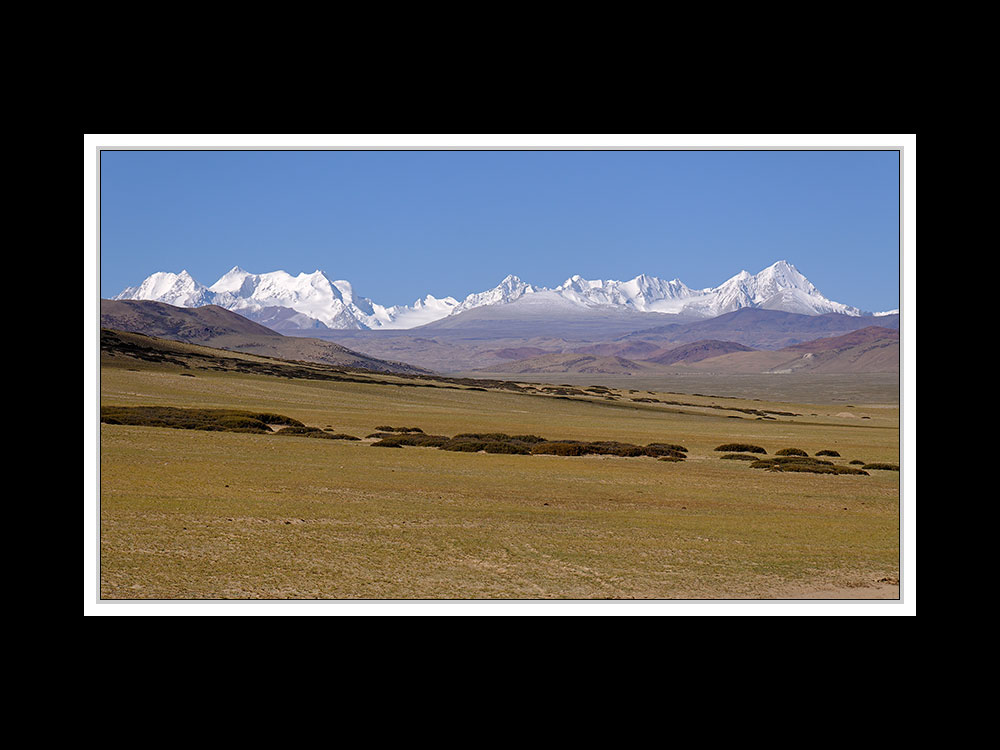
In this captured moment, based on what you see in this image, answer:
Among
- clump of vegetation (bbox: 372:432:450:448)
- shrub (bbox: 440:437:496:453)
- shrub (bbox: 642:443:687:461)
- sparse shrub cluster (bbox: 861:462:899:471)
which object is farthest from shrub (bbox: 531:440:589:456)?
sparse shrub cluster (bbox: 861:462:899:471)

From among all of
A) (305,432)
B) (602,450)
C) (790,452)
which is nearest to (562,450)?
(602,450)

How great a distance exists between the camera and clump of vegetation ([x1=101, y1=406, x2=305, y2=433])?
1214 inches

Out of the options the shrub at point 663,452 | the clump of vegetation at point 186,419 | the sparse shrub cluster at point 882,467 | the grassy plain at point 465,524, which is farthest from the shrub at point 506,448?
the sparse shrub cluster at point 882,467

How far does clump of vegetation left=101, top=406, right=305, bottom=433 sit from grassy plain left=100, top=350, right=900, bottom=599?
4.47ft

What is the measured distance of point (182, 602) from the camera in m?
11.8

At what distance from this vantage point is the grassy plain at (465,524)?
45.5 feet

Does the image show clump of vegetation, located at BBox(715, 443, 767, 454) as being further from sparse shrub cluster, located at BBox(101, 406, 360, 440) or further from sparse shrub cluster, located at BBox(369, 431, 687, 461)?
sparse shrub cluster, located at BBox(101, 406, 360, 440)

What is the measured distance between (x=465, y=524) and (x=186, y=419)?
19873 millimetres
